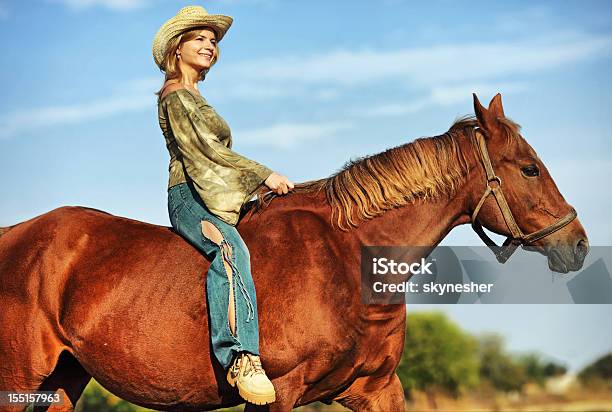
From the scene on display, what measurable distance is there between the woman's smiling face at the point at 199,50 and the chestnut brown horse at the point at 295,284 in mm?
1099

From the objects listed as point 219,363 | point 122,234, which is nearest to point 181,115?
point 122,234

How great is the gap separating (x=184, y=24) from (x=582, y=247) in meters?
3.21

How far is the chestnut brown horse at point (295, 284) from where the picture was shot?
→ 5.45 m

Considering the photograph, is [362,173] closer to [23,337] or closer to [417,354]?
[23,337]

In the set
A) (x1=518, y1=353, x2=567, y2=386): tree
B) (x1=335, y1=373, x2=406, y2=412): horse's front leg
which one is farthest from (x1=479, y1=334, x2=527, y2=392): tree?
(x1=335, y1=373, x2=406, y2=412): horse's front leg

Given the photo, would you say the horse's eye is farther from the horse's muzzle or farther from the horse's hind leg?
the horse's hind leg

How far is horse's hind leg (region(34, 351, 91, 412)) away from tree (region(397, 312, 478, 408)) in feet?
28.2

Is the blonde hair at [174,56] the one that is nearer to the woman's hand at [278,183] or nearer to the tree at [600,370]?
the woman's hand at [278,183]

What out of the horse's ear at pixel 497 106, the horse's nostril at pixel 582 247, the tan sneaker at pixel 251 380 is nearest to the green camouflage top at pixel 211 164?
the tan sneaker at pixel 251 380

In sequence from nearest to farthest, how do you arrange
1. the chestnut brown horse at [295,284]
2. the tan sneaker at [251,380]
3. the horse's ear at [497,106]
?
the tan sneaker at [251,380]
the chestnut brown horse at [295,284]
the horse's ear at [497,106]

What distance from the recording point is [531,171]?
221 inches

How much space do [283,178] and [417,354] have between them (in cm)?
995

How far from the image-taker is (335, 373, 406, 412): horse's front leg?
227 inches

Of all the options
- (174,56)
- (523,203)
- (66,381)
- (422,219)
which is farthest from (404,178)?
(66,381)
